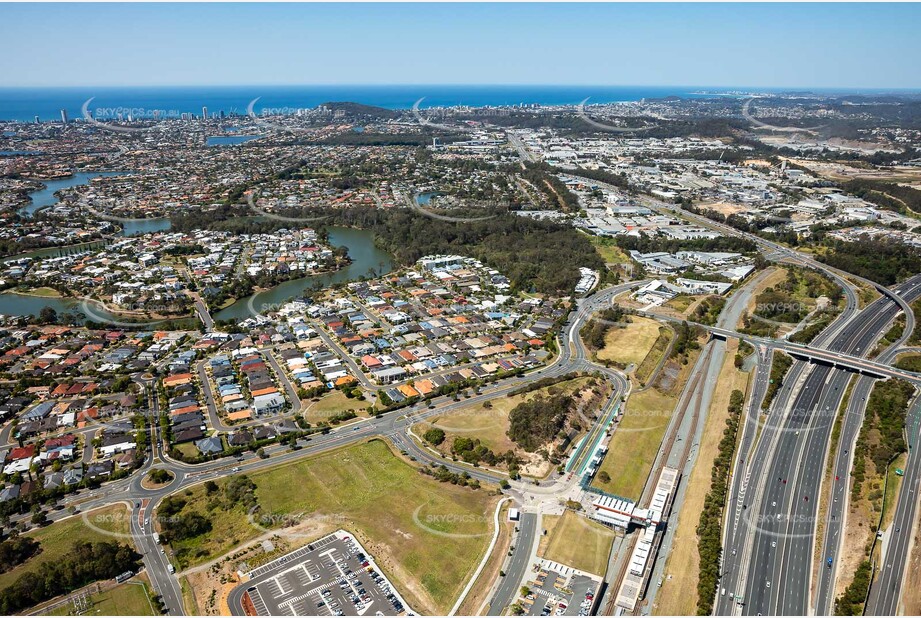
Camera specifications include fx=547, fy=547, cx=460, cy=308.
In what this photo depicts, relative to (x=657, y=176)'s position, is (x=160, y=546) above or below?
below

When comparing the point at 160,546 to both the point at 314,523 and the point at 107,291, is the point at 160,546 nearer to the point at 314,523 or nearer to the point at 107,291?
the point at 314,523

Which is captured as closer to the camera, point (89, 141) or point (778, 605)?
point (778, 605)

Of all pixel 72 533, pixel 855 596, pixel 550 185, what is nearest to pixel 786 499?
pixel 855 596

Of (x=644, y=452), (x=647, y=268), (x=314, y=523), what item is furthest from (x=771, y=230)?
(x=314, y=523)

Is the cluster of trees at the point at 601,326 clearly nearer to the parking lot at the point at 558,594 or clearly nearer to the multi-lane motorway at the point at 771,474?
the multi-lane motorway at the point at 771,474

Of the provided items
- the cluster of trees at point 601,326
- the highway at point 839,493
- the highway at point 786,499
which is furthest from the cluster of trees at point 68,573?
the cluster of trees at point 601,326

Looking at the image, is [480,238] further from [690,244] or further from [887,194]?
[887,194]

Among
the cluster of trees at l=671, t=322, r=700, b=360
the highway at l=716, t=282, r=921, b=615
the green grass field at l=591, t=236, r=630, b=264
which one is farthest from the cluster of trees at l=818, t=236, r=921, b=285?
the cluster of trees at l=671, t=322, r=700, b=360
